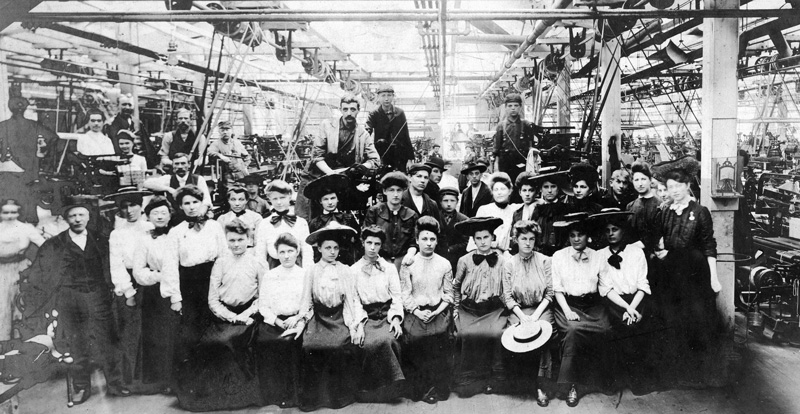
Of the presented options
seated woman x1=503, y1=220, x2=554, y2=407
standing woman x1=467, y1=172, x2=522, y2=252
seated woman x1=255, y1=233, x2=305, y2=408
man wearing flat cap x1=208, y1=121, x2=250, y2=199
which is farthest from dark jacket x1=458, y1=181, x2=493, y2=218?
man wearing flat cap x1=208, y1=121, x2=250, y2=199

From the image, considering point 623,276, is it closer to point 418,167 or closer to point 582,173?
point 582,173

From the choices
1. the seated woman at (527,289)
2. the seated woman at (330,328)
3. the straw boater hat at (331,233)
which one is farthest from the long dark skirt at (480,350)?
the straw boater hat at (331,233)

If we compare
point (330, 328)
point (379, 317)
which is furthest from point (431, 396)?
point (330, 328)

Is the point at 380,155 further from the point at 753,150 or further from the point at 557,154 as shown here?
the point at 753,150

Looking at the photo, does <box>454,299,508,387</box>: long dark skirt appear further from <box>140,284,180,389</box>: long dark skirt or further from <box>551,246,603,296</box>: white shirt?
<box>140,284,180,389</box>: long dark skirt

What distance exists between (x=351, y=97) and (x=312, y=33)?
5505 mm

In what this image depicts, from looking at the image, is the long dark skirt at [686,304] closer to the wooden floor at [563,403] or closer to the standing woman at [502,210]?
the wooden floor at [563,403]

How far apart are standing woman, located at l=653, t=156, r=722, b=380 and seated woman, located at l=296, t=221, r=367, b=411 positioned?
110 inches

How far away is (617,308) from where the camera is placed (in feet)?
14.0

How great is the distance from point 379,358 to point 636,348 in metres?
2.27

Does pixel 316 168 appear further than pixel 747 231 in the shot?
No

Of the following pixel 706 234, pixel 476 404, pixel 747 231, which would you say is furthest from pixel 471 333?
pixel 747 231

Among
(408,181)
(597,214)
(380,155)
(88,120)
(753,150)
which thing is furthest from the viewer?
(753,150)

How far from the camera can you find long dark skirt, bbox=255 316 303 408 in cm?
412
